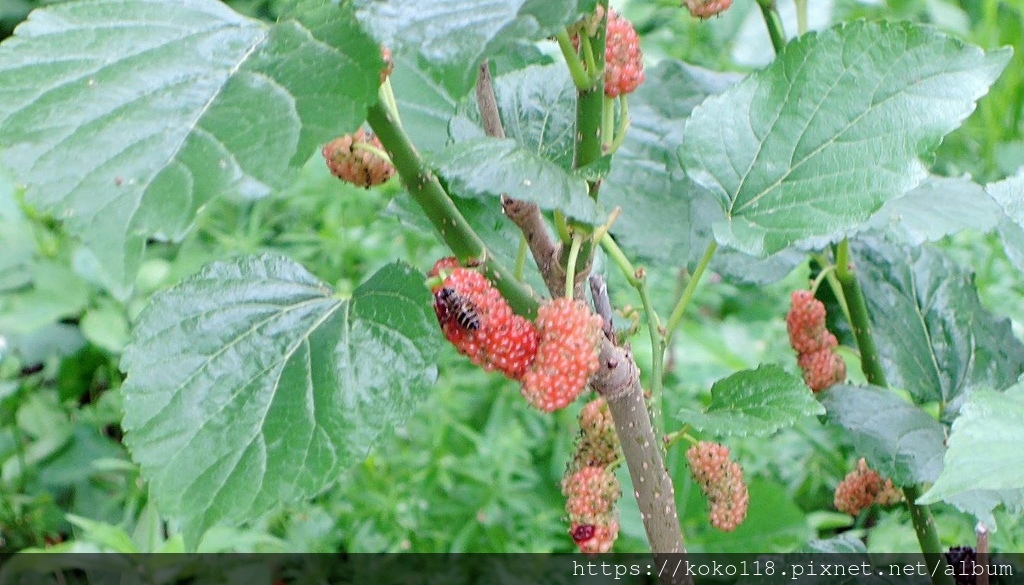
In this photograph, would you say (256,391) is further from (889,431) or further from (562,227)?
(889,431)

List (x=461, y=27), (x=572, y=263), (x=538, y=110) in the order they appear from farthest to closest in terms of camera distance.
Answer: (x=538, y=110), (x=572, y=263), (x=461, y=27)

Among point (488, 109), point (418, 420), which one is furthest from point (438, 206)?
point (418, 420)

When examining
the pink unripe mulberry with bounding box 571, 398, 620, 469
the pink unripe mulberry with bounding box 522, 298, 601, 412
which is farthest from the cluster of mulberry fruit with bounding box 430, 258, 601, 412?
the pink unripe mulberry with bounding box 571, 398, 620, 469

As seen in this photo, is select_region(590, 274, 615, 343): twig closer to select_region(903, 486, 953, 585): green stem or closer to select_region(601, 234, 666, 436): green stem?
select_region(601, 234, 666, 436): green stem

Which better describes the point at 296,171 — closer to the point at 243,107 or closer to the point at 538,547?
the point at 243,107

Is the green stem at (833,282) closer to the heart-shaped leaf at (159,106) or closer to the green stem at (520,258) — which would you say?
the green stem at (520,258)

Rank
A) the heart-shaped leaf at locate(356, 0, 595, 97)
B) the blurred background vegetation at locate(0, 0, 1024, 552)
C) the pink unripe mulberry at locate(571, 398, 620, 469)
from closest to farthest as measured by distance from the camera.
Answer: the heart-shaped leaf at locate(356, 0, 595, 97)
the pink unripe mulberry at locate(571, 398, 620, 469)
the blurred background vegetation at locate(0, 0, 1024, 552)

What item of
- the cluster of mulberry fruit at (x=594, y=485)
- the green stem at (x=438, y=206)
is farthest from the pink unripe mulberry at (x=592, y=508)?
the green stem at (x=438, y=206)
